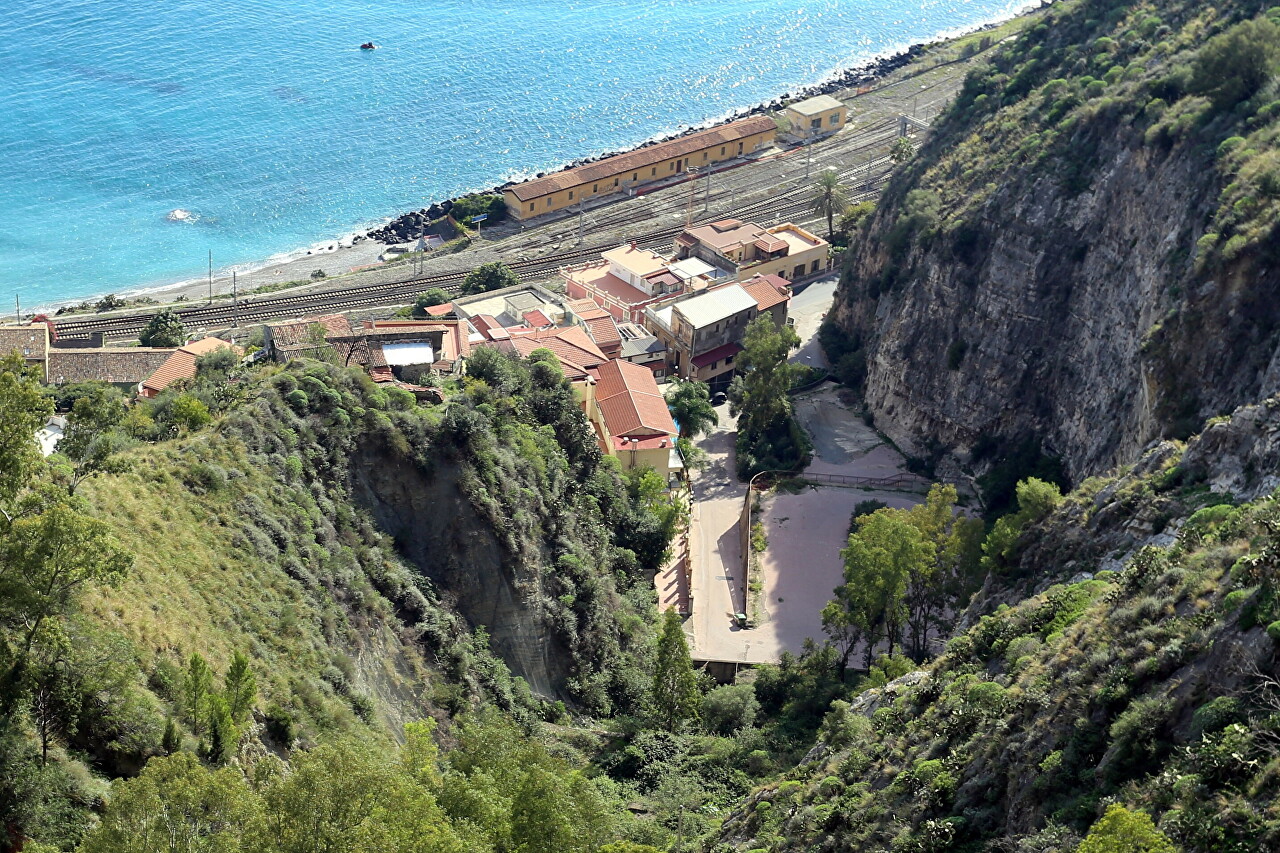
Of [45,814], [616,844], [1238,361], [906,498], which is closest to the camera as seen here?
[45,814]

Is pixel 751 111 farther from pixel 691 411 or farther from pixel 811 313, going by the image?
pixel 691 411

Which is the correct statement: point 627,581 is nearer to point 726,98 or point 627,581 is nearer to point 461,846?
point 461,846

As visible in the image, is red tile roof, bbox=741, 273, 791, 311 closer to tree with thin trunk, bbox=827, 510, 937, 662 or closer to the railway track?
the railway track

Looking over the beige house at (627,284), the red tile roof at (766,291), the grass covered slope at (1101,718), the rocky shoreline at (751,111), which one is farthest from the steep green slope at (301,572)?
the rocky shoreline at (751,111)

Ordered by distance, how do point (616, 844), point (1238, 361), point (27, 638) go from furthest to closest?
point (1238, 361), point (616, 844), point (27, 638)

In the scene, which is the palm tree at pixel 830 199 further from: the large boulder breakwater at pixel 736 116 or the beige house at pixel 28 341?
the beige house at pixel 28 341

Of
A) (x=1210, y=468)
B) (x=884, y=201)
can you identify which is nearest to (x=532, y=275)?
(x=884, y=201)
